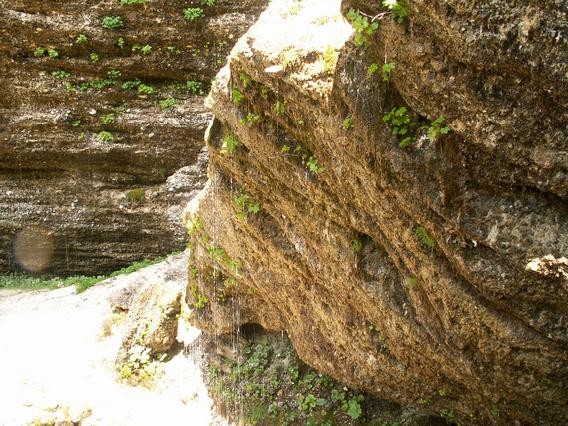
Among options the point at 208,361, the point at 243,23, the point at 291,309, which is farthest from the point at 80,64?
the point at 291,309

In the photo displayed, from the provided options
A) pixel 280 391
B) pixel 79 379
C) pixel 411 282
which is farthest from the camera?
pixel 79 379

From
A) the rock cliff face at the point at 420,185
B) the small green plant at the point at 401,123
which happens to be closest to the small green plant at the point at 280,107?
the rock cliff face at the point at 420,185

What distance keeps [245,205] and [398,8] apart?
3.30 metres

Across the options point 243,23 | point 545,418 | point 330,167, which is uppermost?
point 243,23

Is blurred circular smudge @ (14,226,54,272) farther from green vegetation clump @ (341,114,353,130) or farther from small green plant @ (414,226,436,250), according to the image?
small green plant @ (414,226,436,250)

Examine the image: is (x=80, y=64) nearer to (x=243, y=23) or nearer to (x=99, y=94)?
(x=99, y=94)

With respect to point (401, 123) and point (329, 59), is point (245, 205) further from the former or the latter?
point (401, 123)

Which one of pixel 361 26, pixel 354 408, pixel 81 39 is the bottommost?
pixel 354 408

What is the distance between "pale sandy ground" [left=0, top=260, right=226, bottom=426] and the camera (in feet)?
25.9

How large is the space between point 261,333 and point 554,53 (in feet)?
21.6

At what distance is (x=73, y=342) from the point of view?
9664 millimetres

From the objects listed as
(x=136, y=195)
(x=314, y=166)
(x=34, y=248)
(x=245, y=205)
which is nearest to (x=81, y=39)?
(x=136, y=195)

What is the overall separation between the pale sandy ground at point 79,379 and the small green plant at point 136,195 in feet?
10.4

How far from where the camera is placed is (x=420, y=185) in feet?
11.9
